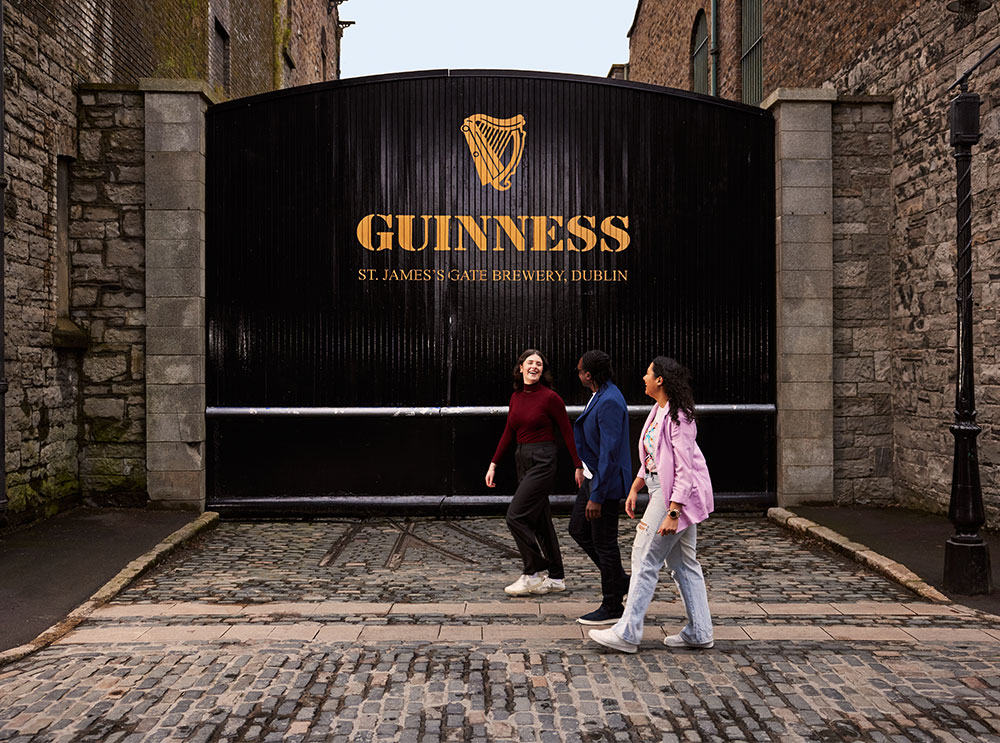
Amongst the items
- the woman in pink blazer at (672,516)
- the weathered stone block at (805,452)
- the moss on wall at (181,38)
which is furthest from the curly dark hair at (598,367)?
the moss on wall at (181,38)

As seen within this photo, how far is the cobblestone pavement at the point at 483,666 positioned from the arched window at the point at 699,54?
49.9 ft

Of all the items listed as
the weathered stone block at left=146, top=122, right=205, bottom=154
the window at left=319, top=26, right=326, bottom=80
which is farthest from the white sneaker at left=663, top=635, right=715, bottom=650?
the window at left=319, top=26, right=326, bottom=80

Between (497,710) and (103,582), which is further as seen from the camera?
(103,582)

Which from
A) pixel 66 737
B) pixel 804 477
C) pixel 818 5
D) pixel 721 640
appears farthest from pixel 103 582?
pixel 818 5

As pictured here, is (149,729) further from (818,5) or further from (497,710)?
(818,5)

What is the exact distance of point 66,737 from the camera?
403cm

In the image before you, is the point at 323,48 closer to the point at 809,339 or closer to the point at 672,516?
the point at 809,339

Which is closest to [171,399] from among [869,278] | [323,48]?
[869,278]

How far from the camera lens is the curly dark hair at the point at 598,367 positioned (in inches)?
235

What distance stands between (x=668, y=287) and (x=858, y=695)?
6292mm

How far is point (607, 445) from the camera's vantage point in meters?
5.77

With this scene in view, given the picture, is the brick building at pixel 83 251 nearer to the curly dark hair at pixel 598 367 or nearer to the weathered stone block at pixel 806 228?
the curly dark hair at pixel 598 367

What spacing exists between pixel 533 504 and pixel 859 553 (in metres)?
3.21

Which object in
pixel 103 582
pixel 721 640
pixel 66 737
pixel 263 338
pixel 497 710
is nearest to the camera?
pixel 66 737
